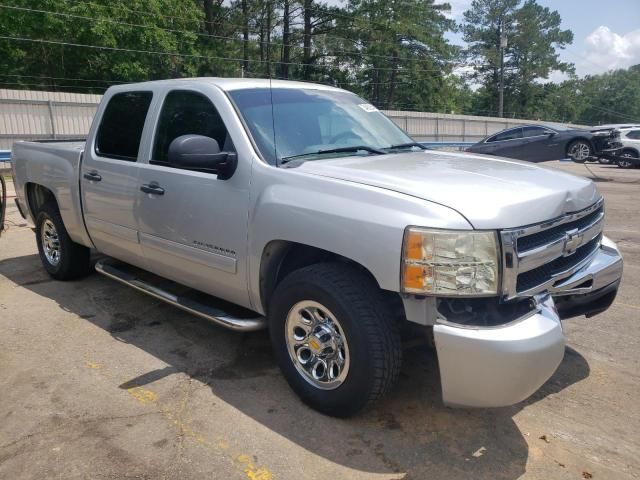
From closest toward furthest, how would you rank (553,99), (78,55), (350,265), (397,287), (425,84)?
1. (397,287)
2. (350,265)
3. (78,55)
4. (425,84)
5. (553,99)

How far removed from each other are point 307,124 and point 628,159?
1869 centimetres

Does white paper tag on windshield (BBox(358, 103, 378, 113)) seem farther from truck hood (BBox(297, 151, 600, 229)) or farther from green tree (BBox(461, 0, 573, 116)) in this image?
green tree (BBox(461, 0, 573, 116))

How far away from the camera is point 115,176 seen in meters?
4.65

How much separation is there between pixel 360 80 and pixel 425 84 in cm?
792

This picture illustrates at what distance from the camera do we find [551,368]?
279 cm

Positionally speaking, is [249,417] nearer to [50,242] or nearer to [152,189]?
[152,189]

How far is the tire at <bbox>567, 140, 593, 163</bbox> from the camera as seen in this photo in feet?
55.2

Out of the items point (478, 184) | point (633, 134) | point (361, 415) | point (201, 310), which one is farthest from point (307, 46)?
point (361, 415)

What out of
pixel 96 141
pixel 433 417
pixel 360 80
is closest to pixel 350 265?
pixel 433 417

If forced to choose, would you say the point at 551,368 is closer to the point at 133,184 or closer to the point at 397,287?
the point at 397,287

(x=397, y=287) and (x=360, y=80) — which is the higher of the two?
(x=360, y=80)

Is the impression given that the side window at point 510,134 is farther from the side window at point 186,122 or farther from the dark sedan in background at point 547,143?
the side window at point 186,122

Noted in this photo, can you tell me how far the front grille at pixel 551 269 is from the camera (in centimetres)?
292

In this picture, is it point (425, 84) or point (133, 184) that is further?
point (425, 84)
